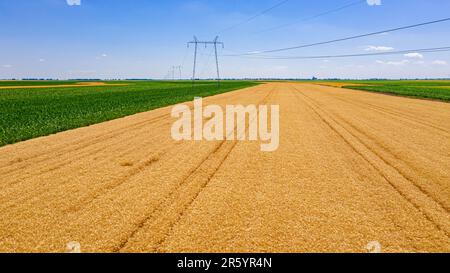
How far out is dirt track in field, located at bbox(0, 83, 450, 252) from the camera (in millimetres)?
4219

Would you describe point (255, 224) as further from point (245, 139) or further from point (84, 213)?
point (245, 139)

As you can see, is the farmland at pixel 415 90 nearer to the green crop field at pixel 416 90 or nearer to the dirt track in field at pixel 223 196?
the green crop field at pixel 416 90

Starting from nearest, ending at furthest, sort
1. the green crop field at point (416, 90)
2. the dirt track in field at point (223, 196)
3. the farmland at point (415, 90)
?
the dirt track in field at point (223, 196) → the green crop field at point (416, 90) → the farmland at point (415, 90)

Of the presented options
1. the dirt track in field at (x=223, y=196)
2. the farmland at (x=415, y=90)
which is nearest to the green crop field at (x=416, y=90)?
the farmland at (x=415, y=90)

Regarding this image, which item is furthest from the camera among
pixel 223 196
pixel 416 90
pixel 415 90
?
pixel 416 90

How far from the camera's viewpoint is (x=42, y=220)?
4.75 m

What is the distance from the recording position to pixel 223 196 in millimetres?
5762

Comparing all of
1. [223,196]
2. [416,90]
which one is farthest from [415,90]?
[223,196]

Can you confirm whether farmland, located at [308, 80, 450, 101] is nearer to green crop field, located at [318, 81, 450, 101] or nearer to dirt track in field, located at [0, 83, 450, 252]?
green crop field, located at [318, 81, 450, 101]

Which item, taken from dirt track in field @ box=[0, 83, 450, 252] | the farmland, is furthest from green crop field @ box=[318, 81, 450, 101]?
dirt track in field @ box=[0, 83, 450, 252]

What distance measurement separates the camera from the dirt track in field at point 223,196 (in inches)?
166

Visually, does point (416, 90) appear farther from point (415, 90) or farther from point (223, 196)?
point (223, 196)
